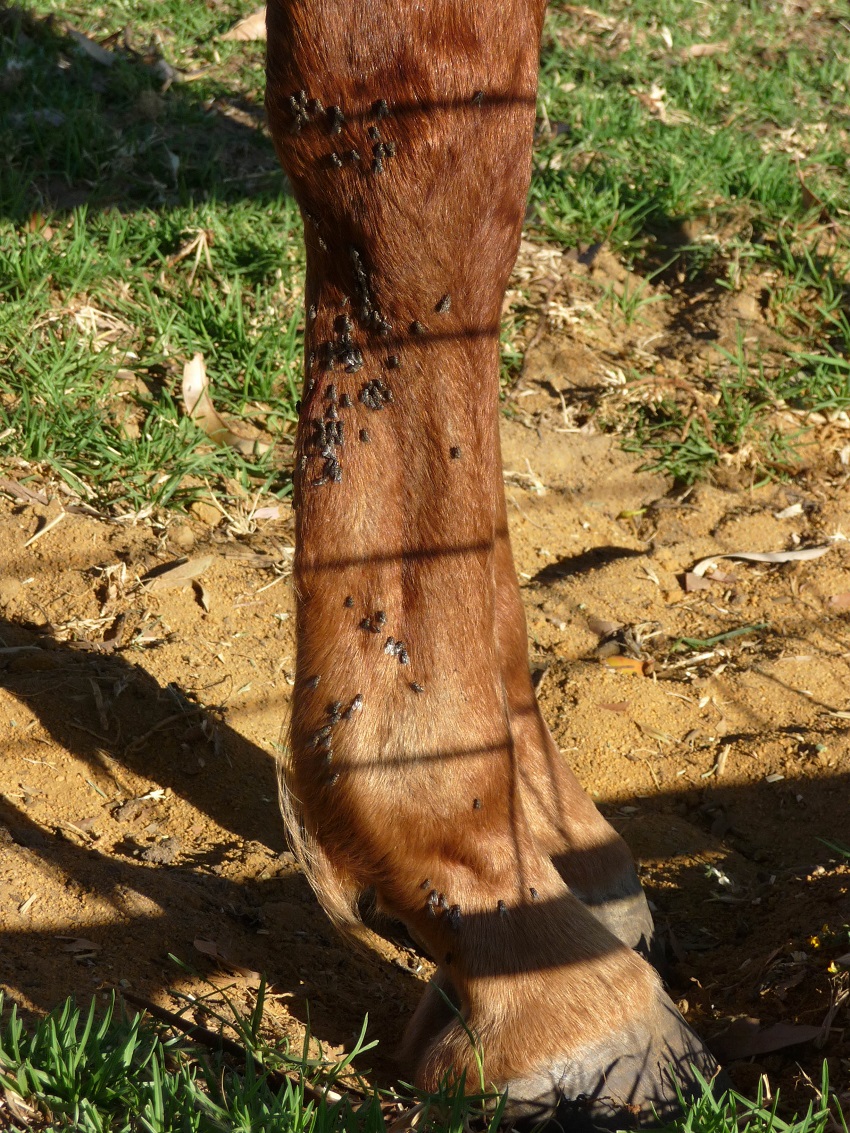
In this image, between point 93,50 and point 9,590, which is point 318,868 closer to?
point 9,590

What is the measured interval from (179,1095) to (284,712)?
152cm

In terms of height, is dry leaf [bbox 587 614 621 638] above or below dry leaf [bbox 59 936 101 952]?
above

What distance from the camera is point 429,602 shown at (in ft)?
7.29

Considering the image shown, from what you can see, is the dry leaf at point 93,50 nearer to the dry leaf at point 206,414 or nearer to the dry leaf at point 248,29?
the dry leaf at point 248,29

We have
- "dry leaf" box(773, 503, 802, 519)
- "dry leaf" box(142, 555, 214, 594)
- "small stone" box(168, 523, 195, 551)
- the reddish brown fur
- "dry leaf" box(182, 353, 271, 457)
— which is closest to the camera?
the reddish brown fur

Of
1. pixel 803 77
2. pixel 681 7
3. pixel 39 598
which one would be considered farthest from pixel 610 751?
pixel 681 7

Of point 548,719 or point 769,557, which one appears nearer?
point 548,719

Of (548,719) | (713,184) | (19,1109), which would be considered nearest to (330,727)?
(19,1109)

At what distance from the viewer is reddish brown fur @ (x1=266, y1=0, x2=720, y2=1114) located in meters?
2.04

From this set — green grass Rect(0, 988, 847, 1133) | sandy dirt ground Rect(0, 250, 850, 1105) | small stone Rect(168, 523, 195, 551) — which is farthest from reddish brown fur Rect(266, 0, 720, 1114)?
small stone Rect(168, 523, 195, 551)

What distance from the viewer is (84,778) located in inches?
119

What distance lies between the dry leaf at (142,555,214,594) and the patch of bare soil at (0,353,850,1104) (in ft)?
0.04

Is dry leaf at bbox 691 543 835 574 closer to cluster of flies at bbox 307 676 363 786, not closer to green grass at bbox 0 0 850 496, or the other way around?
green grass at bbox 0 0 850 496

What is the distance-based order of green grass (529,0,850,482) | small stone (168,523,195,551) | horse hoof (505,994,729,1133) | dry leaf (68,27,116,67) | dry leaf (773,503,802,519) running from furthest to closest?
dry leaf (68,27,116,67)
green grass (529,0,850,482)
dry leaf (773,503,802,519)
small stone (168,523,195,551)
horse hoof (505,994,729,1133)
